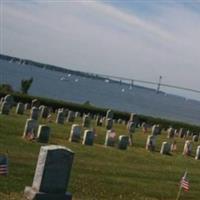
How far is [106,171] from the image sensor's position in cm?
1970

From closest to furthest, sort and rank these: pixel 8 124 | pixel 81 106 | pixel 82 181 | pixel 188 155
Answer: pixel 82 181, pixel 8 124, pixel 188 155, pixel 81 106

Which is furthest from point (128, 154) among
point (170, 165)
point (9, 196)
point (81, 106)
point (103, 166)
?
point (81, 106)

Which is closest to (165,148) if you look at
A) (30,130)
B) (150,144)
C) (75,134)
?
(150,144)

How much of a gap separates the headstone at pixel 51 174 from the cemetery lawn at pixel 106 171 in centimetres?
56

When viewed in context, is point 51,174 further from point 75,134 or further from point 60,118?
point 60,118

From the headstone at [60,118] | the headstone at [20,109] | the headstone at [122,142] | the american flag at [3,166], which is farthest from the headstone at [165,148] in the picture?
the american flag at [3,166]

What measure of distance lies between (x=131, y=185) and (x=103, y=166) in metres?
2.92

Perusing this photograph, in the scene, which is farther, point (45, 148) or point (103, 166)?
point (103, 166)

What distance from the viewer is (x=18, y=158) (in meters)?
18.9

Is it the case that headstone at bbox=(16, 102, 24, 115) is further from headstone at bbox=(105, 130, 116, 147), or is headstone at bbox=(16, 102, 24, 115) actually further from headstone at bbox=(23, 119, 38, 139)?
headstone at bbox=(23, 119, 38, 139)

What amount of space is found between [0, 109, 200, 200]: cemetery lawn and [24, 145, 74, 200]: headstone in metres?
0.56

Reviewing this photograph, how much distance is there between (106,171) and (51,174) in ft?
22.3

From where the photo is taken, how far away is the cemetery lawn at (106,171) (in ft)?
51.5

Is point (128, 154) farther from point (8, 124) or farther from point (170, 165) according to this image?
point (8, 124)
